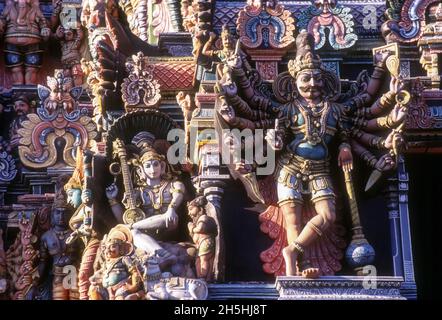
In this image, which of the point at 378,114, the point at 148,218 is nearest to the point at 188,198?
the point at 148,218

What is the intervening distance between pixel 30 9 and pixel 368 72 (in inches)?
217

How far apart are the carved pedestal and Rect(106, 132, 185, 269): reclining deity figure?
1612mm

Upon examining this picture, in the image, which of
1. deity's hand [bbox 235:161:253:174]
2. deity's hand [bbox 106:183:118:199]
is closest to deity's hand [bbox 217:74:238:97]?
deity's hand [bbox 235:161:253:174]

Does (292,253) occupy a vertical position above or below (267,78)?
below

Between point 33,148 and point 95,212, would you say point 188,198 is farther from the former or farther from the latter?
point 33,148

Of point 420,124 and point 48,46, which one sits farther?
point 48,46

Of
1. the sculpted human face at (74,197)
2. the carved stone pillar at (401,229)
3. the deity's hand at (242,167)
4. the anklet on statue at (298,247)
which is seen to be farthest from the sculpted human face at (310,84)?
the sculpted human face at (74,197)

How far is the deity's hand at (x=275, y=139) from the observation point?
950 inches

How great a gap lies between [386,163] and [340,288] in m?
1.76

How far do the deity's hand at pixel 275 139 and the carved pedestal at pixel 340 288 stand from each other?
1.71 metres

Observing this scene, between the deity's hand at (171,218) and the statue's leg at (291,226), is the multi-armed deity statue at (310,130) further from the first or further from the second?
the deity's hand at (171,218)

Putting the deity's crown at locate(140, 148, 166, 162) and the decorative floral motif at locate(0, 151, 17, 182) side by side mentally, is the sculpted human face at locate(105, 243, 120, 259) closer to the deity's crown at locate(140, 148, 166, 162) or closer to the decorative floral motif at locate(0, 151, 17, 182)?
the deity's crown at locate(140, 148, 166, 162)

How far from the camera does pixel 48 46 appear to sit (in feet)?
92.5

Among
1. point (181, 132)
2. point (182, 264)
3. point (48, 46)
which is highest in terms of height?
point (48, 46)
